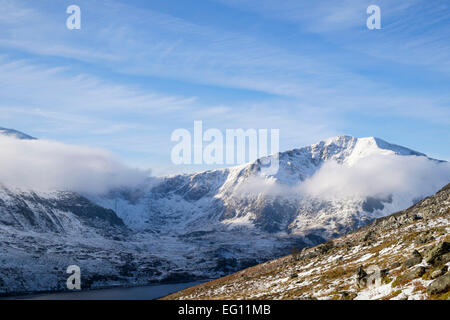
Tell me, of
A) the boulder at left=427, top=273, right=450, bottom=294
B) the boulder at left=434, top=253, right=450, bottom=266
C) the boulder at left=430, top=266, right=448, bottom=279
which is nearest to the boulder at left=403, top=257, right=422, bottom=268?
the boulder at left=434, top=253, right=450, bottom=266

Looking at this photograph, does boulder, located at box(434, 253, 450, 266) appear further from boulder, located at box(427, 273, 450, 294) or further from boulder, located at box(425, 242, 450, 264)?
boulder, located at box(427, 273, 450, 294)

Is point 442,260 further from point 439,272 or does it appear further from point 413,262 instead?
point 413,262

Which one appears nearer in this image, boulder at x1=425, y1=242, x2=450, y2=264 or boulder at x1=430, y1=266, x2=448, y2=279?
boulder at x1=430, y1=266, x2=448, y2=279

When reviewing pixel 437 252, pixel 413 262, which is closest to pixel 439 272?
pixel 437 252

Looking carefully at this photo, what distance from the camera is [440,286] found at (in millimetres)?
28969

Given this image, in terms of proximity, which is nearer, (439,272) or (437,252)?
(439,272)

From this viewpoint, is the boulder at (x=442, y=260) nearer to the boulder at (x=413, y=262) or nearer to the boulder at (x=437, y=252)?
the boulder at (x=437, y=252)

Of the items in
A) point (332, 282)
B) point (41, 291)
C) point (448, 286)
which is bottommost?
point (41, 291)

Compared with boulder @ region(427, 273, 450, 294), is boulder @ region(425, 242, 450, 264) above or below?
above

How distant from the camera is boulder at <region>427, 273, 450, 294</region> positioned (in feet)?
94.0
